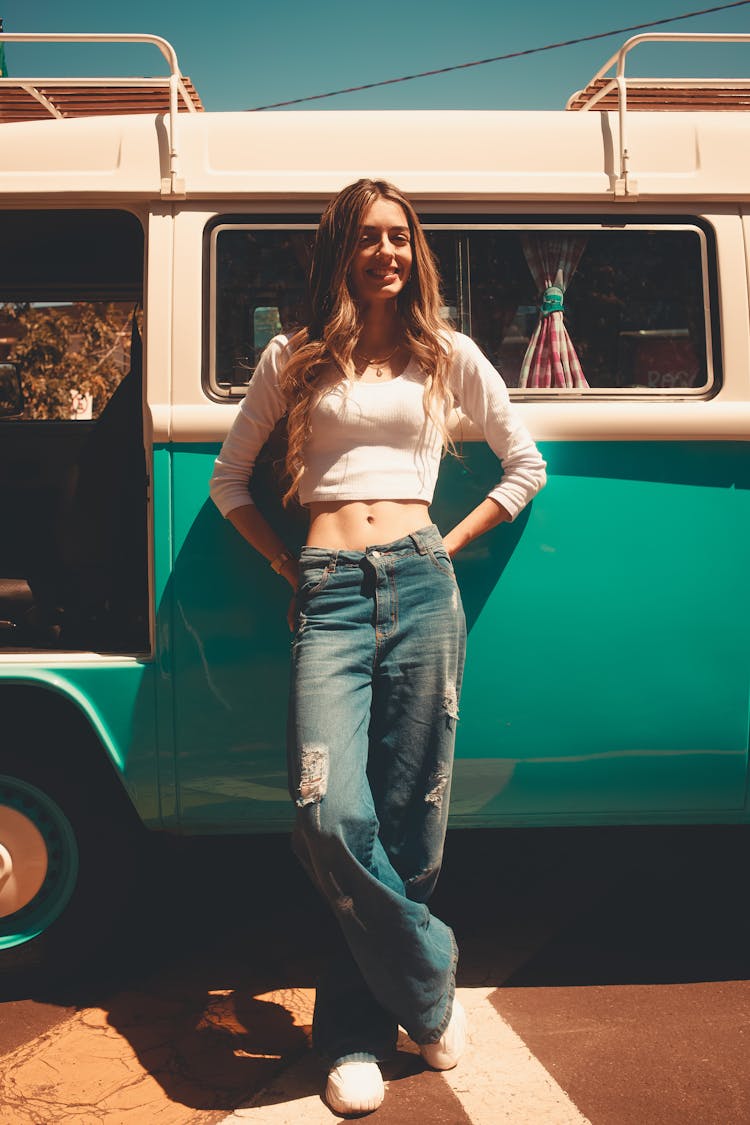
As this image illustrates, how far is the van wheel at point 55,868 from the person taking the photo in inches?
125

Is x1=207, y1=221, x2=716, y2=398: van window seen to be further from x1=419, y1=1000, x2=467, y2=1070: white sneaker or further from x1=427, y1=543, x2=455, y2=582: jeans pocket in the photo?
x1=419, y1=1000, x2=467, y2=1070: white sneaker

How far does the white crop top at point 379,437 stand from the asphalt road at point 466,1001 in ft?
4.73

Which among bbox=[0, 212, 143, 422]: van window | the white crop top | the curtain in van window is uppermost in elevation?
bbox=[0, 212, 143, 422]: van window

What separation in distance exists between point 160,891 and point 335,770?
184 cm

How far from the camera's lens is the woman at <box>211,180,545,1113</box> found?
255 centimetres

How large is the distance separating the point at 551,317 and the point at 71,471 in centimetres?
182

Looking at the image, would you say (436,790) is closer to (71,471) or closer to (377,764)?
(377,764)

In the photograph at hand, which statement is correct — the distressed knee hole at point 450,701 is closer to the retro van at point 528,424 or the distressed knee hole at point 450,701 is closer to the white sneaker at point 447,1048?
the retro van at point 528,424

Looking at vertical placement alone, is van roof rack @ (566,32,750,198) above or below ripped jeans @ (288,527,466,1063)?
above

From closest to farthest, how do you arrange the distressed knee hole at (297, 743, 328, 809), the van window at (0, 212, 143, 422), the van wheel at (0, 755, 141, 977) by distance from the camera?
the distressed knee hole at (297, 743, 328, 809)
the van wheel at (0, 755, 141, 977)
the van window at (0, 212, 143, 422)

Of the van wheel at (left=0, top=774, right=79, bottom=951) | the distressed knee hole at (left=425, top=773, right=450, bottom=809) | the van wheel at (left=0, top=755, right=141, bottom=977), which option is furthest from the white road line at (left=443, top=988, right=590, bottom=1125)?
the van wheel at (left=0, top=774, right=79, bottom=951)

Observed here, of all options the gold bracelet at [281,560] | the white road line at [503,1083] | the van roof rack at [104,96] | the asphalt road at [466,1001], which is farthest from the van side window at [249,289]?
the white road line at [503,1083]

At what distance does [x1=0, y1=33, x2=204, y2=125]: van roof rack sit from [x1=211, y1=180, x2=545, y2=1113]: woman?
0.84m

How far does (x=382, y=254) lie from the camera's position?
105 inches
